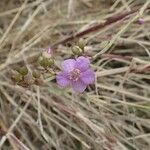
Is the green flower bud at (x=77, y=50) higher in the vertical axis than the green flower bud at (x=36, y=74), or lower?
higher

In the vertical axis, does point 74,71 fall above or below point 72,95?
above

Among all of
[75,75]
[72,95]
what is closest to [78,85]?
[75,75]

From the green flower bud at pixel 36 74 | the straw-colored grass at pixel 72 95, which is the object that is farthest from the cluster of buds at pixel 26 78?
the straw-colored grass at pixel 72 95

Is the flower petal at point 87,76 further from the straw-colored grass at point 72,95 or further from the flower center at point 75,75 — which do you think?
the straw-colored grass at point 72,95

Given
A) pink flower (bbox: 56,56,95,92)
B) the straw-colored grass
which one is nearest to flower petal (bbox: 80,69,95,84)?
pink flower (bbox: 56,56,95,92)

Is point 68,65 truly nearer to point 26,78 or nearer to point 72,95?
point 26,78

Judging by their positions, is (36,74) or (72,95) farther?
(72,95)

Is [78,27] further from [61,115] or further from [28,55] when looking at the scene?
[61,115]

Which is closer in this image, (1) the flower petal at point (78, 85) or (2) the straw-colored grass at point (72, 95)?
(1) the flower petal at point (78, 85)
